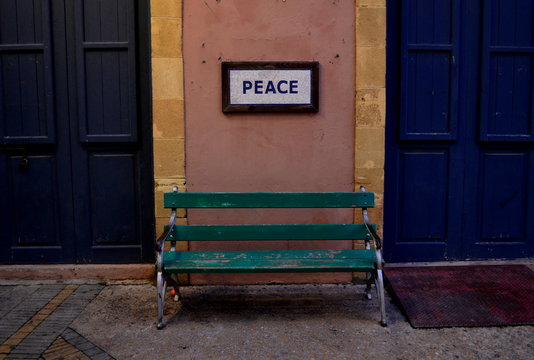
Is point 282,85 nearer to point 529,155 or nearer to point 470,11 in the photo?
point 470,11

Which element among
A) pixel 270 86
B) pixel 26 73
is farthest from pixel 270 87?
pixel 26 73

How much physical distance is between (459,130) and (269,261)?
96.4 inches

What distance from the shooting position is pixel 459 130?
15.0 feet

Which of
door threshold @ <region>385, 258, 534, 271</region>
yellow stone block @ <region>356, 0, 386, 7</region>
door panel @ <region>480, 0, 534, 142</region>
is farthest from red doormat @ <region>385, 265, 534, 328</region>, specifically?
yellow stone block @ <region>356, 0, 386, 7</region>

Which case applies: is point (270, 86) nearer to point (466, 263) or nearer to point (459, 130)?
point (459, 130)

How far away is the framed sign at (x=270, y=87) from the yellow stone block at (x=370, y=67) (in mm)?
394

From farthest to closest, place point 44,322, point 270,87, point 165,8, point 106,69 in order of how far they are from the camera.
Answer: point 106,69 → point 270,87 → point 165,8 → point 44,322

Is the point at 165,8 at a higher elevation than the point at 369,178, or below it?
higher

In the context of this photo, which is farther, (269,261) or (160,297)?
(269,261)

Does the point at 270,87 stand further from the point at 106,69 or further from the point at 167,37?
the point at 106,69

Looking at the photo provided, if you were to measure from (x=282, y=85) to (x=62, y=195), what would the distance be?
239cm

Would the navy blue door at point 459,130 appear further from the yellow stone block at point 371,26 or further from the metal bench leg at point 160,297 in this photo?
the metal bench leg at point 160,297

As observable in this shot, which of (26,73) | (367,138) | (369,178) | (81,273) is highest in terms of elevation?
(26,73)

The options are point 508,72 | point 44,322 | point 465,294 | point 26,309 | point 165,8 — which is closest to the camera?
→ point 44,322
